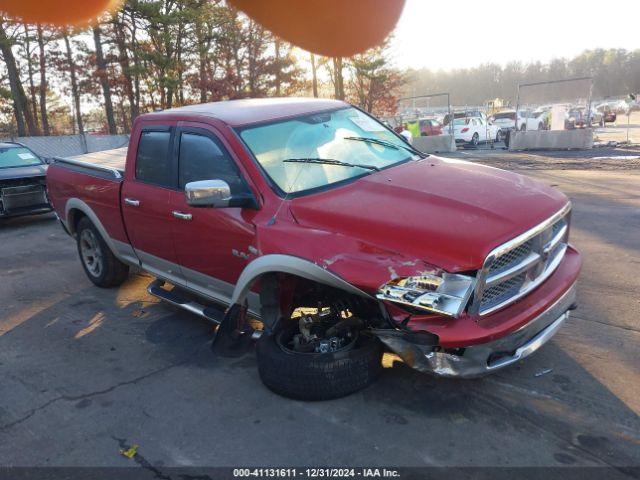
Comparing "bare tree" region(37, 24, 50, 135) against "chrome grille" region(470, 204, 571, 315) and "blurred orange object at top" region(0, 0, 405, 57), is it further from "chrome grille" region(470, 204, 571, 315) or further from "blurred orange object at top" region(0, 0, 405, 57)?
"chrome grille" region(470, 204, 571, 315)

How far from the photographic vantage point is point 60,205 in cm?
634

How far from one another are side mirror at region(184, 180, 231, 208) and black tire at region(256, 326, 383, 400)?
106 centimetres

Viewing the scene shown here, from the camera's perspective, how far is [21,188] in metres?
10.1

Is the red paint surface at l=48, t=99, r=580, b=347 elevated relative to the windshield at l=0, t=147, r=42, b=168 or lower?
lower

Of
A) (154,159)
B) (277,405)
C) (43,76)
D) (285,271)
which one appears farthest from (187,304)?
(43,76)

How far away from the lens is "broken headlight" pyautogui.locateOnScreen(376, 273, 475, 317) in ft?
9.27

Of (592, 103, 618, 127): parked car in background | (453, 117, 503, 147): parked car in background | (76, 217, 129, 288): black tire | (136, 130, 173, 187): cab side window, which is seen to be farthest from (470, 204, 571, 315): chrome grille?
(592, 103, 618, 127): parked car in background

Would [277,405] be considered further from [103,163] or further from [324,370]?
[103,163]

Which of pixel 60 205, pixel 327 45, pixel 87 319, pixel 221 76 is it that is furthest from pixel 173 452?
pixel 221 76

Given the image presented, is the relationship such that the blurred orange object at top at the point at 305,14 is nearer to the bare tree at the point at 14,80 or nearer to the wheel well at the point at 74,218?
the wheel well at the point at 74,218

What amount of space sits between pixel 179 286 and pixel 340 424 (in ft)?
7.15

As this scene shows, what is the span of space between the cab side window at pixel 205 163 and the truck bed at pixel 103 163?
1.13 metres

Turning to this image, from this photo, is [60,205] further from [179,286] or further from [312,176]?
[312,176]

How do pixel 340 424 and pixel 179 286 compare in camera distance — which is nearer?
pixel 340 424
